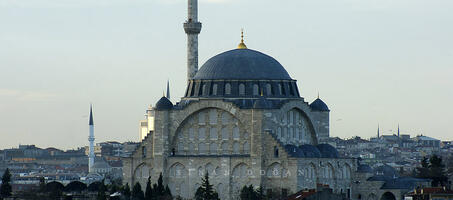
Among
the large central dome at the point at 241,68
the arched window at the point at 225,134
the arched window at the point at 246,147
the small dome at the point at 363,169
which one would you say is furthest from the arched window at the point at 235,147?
the small dome at the point at 363,169

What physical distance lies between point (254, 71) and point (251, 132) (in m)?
4.70

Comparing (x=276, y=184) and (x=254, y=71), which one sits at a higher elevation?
(x=254, y=71)

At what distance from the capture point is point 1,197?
99812 millimetres

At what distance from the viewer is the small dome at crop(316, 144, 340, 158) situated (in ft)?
319

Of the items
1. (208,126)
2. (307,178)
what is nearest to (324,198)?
(307,178)

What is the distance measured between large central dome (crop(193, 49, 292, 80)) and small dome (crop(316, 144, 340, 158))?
4924 mm

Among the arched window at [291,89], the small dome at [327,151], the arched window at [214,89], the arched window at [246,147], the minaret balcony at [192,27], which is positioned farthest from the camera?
the minaret balcony at [192,27]

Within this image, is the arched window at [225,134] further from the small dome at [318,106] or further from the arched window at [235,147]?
the small dome at [318,106]

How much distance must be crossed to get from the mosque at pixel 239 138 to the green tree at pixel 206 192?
8.51 feet

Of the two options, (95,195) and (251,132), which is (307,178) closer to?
(251,132)

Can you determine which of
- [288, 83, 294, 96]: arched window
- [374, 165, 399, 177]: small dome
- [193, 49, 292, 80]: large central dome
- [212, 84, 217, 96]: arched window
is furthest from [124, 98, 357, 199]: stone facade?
[374, 165, 399, 177]: small dome

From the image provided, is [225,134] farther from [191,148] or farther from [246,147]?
[191,148]

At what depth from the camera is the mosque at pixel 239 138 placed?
93875 millimetres

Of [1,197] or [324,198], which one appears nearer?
[324,198]
